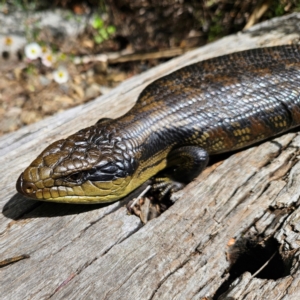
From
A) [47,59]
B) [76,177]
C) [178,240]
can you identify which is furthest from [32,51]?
[178,240]

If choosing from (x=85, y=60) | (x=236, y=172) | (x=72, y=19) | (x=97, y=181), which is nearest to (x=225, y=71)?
(x=236, y=172)

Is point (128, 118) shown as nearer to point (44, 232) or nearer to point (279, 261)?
point (44, 232)

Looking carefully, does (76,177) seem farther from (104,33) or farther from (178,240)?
(104,33)

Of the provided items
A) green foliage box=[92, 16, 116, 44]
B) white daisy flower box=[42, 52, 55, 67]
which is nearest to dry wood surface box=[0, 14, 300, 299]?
white daisy flower box=[42, 52, 55, 67]

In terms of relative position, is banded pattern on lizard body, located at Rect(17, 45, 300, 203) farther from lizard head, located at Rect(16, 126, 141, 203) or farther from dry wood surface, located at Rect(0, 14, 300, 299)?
dry wood surface, located at Rect(0, 14, 300, 299)

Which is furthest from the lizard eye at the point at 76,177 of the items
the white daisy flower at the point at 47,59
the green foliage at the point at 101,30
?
the green foliage at the point at 101,30

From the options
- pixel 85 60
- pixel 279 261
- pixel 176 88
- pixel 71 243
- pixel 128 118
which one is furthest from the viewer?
pixel 85 60
